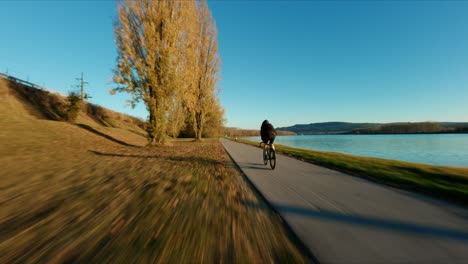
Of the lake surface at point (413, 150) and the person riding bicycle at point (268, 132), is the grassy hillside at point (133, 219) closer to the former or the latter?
the person riding bicycle at point (268, 132)

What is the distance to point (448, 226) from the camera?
3.05m

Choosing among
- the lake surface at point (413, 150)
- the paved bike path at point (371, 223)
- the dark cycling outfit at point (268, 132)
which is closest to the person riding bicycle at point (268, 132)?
the dark cycling outfit at point (268, 132)

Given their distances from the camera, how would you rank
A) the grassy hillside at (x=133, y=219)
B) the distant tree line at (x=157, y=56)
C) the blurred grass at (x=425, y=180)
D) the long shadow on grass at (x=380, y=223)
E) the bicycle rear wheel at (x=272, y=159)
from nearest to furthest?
the grassy hillside at (x=133, y=219)
the long shadow on grass at (x=380, y=223)
the blurred grass at (x=425, y=180)
the bicycle rear wheel at (x=272, y=159)
the distant tree line at (x=157, y=56)

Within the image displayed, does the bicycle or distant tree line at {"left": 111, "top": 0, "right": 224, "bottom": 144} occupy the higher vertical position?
distant tree line at {"left": 111, "top": 0, "right": 224, "bottom": 144}

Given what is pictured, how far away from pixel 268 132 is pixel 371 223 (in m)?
6.07

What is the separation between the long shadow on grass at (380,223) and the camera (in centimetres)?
278

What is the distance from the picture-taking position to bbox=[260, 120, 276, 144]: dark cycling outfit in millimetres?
Answer: 8883

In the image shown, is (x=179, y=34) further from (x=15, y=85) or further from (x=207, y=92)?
(x=15, y=85)

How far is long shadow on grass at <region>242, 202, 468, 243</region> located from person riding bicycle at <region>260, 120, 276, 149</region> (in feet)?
17.2

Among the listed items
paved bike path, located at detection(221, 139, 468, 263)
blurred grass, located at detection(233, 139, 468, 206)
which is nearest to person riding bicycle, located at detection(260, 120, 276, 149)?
blurred grass, located at detection(233, 139, 468, 206)

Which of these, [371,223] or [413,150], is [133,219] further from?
[413,150]

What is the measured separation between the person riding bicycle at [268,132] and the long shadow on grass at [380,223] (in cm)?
525

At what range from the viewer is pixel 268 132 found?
353 inches

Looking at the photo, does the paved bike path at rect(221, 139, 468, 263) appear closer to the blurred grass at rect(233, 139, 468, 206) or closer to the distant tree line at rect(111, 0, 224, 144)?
the blurred grass at rect(233, 139, 468, 206)
